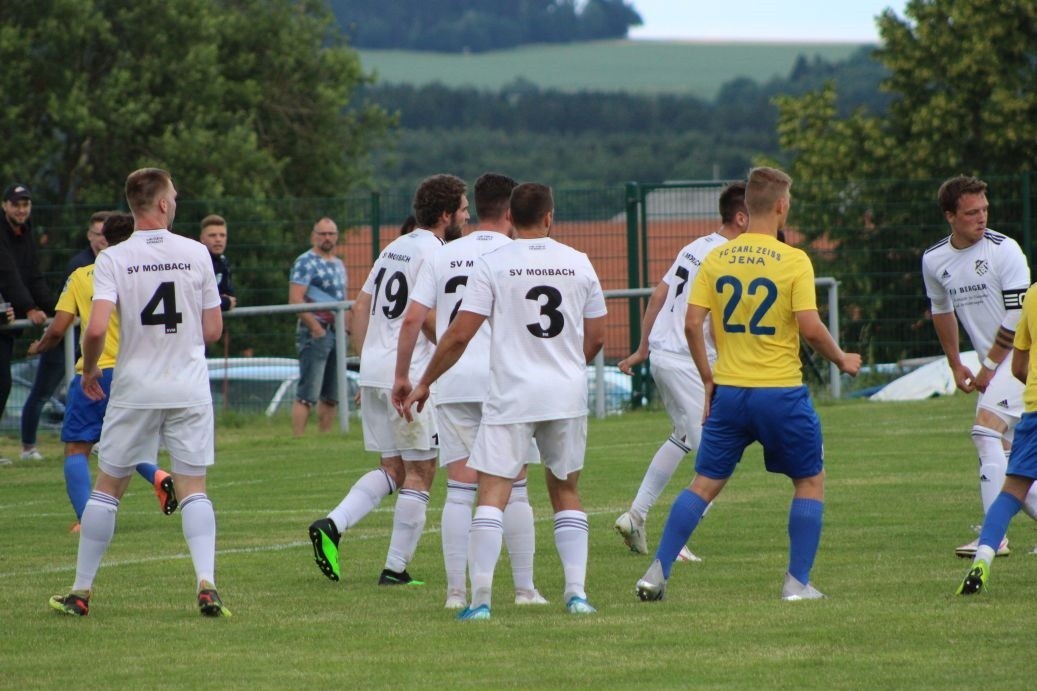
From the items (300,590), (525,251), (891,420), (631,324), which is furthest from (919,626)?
(631,324)

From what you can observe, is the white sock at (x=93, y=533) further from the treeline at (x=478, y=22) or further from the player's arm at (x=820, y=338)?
the treeline at (x=478, y=22)

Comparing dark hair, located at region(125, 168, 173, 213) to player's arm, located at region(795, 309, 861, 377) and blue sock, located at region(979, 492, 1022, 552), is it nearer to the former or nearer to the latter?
player's arm, located at region(795, 309, 861, 377)

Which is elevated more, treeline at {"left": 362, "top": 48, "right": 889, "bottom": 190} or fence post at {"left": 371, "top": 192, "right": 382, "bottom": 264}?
fence post at {"left": 371, "top": 192, "right": 382, "bottom": 264}

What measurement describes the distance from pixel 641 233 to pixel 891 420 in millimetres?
4305

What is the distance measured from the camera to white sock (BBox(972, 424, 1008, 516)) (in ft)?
30.7

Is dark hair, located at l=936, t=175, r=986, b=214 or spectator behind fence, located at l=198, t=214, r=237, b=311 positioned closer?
dark hair, located at l=936, t=175, r=986, b=214

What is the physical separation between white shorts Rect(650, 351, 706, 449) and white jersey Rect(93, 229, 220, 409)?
10.5ft

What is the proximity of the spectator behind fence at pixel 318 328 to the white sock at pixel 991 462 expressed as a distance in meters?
9.22

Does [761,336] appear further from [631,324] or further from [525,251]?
[631,324]

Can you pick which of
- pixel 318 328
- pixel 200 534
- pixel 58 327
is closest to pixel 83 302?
pixel 58 327

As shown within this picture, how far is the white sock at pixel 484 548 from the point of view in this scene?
7480mm

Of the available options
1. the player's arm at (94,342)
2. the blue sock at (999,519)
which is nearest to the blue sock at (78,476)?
the player's arm at (94,342)

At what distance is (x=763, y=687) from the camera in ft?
19.9

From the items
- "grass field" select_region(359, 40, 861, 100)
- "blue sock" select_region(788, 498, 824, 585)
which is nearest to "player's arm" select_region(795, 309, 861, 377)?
"blue sock" select_region(788, 498, 824, 585)
